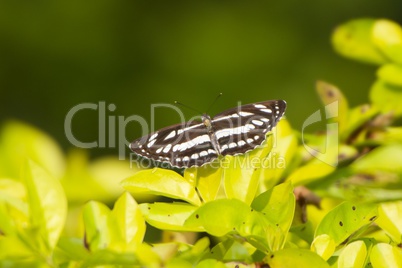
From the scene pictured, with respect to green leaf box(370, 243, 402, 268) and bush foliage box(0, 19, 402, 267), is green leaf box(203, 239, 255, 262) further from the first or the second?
green leaf box(370, 243, 402, 268)

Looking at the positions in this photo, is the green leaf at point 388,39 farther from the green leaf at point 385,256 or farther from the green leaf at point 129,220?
the green leaf at point 129,220


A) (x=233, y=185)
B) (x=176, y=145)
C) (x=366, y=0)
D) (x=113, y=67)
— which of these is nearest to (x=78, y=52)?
(x=113, y=67)

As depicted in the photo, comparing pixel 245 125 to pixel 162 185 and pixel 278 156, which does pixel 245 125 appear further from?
pixel 162 185

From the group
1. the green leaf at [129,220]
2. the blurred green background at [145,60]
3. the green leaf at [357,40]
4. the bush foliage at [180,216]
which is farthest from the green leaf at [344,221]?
the blurred green background at [145,60]

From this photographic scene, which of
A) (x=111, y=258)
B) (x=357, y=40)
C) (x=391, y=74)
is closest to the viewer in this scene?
(x=111, y=258)

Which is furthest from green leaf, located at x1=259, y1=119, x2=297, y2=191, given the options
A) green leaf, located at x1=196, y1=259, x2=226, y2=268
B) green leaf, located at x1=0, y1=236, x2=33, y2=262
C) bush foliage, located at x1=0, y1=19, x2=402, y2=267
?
green leaf, located at x1=0, y1=236, x2=33, y2=262

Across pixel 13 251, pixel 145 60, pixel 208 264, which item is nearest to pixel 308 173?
pixel 208 264
